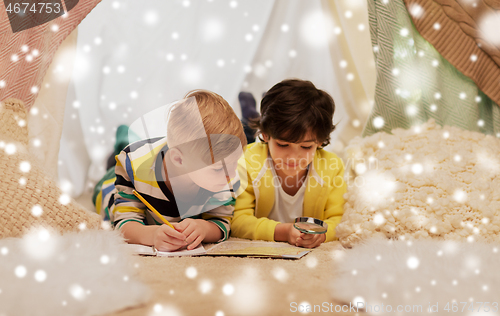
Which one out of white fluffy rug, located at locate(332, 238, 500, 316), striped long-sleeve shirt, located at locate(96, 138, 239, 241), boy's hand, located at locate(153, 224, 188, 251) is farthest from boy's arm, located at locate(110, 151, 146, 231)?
white fluffy rug, located at locate(332, 238, 500, 316)

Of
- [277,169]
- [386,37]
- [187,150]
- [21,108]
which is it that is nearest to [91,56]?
[21,108]

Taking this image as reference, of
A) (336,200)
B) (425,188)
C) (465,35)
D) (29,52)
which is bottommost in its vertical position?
(336,200)

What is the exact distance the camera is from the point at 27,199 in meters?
0.73

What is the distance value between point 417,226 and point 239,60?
3.02ft

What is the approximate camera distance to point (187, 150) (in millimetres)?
878

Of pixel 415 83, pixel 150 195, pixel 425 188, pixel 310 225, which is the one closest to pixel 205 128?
pixel 150 195

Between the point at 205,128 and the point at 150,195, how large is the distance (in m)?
0.24

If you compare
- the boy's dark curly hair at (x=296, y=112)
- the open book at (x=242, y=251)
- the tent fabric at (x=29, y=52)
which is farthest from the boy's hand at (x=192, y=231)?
the tent fabric at (x=29, y=52)

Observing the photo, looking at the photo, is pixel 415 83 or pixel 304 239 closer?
pixel 304 239

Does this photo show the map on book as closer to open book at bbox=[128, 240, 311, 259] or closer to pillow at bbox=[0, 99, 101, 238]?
open book at bbox=[128, 240, 311, 259]

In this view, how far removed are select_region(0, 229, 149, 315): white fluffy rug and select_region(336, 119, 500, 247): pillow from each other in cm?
57

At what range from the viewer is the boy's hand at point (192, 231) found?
82 centimetres

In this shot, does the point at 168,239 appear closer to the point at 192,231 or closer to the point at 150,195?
the point at 192,231

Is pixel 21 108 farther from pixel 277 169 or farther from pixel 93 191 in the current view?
pixel 277 169
